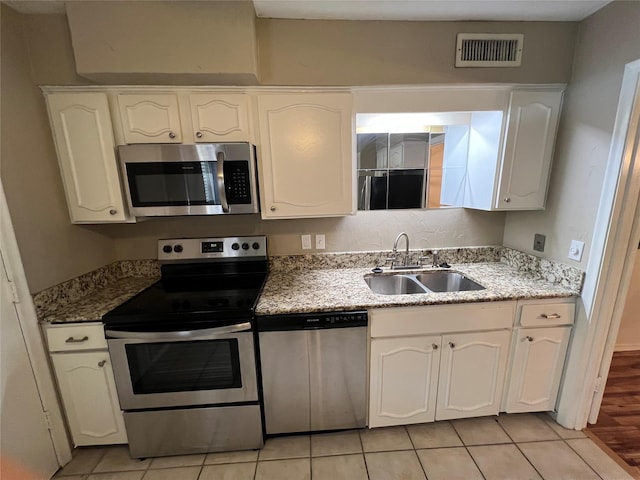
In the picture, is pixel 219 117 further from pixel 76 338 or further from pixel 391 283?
pixel 391 283

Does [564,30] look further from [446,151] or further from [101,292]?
[101,292]

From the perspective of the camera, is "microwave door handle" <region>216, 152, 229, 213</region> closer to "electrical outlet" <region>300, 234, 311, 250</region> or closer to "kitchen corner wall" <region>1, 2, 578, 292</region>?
"kitchen corner wall" <region>1, 2, 578, 292</region>

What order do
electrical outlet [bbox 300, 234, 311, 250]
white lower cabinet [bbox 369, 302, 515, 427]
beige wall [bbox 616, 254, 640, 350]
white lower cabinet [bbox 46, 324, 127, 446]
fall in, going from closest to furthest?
white lower cabinet [bbox 46, 324, 127, 446] → white lower cabinet [bbox 369, 302, 515, 427] → electrical outlet [bbox 300, 234, 311, 250] → beige wall [bbox 616, 254, 640, 350]

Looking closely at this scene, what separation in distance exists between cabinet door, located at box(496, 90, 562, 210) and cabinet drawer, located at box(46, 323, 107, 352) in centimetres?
253

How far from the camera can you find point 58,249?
1.55 m

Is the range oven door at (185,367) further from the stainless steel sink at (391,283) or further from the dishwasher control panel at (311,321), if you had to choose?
the stainless steel sink at (391,283)

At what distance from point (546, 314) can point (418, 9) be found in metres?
→ 1.90

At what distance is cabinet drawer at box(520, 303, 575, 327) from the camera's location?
1.56m

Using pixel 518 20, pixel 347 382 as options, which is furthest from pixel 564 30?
pixel 347 382

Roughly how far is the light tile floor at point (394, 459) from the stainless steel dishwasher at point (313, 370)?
0.41 ft

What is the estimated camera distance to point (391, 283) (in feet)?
6.56

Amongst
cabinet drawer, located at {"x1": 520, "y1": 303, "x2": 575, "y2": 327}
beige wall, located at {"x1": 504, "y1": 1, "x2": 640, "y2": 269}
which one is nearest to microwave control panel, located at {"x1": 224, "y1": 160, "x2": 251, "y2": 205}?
cabinet drawer, located at {"x1": 520, "y1": 303, "x2": 575, "y2": 327}

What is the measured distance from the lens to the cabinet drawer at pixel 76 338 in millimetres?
1403

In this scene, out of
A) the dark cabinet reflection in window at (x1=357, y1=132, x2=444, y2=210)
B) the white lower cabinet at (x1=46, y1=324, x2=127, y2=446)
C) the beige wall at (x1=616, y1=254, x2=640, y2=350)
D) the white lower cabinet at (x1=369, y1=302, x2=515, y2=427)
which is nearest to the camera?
the white lower cabinet at (x1=46, y1=324, x2=127, y2=446)
